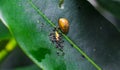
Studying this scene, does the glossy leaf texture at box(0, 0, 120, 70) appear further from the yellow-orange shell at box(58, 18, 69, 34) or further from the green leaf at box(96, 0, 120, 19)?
the green leaf at box(96, 0, 120, 19)

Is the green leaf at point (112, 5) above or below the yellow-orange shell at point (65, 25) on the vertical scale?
above

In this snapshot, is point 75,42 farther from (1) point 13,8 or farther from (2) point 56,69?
(1) point 13,8

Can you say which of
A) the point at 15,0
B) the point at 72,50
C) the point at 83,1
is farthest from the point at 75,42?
the point at 15,0

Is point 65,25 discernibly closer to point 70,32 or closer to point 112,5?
point 70,32

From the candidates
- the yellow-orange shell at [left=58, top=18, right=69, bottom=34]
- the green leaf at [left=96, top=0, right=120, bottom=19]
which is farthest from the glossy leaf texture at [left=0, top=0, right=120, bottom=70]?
the green leaf at [left=96, top=0, right=120, bottom=19]

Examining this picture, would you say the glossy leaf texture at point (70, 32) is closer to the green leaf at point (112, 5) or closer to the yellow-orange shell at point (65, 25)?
the yellow-orange shell at point (65, 25)

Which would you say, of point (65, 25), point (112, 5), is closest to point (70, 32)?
point (65, 25)

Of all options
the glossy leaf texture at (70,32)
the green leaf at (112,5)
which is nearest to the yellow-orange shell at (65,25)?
the glossy leaf texture at (70,32)
